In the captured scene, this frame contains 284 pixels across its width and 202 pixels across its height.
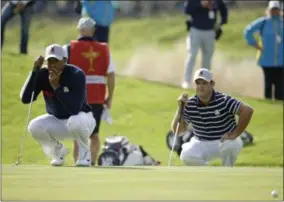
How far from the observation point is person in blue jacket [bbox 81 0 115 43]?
895 inches

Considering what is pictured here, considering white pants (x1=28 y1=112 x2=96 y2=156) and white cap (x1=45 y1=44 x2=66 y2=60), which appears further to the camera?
white pants (x1=28 y1=112 x2=96 y2=156)

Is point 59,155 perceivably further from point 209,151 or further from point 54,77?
point 209,151

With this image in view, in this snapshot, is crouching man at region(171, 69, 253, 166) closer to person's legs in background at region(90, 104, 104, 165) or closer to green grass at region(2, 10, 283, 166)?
person's legs in background at region(90, 104, 104, 165)

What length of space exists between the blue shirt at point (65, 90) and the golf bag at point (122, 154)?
320 centimetres

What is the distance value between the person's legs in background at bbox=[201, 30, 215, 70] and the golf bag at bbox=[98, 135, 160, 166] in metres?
5.68

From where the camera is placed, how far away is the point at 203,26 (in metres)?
23.6

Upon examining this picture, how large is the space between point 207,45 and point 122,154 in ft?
20.4

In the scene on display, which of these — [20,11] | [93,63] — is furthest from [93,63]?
[20,11]

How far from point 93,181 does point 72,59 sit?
6.47 m

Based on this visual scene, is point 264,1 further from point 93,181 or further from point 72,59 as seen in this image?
point 93,181

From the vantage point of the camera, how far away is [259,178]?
36.9 ft

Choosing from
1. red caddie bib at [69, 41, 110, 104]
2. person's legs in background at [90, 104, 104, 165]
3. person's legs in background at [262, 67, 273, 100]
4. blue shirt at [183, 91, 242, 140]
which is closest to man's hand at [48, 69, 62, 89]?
blue shirt at [183, 91, 242, 140]

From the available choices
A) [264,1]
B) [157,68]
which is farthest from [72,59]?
[264,1]

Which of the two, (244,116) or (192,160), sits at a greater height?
(244,116)
